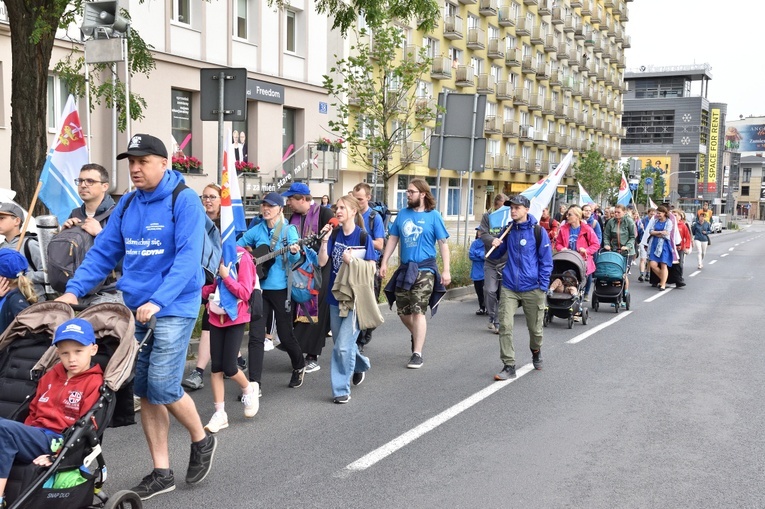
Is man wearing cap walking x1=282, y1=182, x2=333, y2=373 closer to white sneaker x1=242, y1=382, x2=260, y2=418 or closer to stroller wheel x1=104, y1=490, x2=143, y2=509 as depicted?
white sneaker x1=242, y1=382, x2=260, y2=418

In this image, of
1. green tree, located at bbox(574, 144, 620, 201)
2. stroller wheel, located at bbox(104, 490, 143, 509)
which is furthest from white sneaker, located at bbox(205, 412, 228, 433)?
green tree, located at bbox(574, 144, 620, 201)

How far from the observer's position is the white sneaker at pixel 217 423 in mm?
6113

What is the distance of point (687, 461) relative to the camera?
222 inches

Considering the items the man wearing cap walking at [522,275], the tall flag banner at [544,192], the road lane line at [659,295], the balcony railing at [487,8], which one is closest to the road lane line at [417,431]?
the man wearing cap walking at [522,275]

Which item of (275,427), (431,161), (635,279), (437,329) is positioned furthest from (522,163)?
(275,427)

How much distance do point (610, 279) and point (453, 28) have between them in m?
38.1

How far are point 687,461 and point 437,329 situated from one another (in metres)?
6.14

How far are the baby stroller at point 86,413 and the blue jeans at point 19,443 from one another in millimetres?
62

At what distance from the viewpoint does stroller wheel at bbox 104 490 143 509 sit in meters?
3.93

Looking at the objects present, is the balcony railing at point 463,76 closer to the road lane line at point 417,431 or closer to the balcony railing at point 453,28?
the balcony railing at point 453,28

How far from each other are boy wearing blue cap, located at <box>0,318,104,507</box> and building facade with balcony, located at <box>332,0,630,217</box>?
3534cm

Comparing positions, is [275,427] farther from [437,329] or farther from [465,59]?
[465,59]

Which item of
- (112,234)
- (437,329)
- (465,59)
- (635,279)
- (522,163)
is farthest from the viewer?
(522,163)

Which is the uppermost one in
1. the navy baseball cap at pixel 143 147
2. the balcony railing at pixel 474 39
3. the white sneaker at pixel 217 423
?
the balcony railing at pixel 474 39
